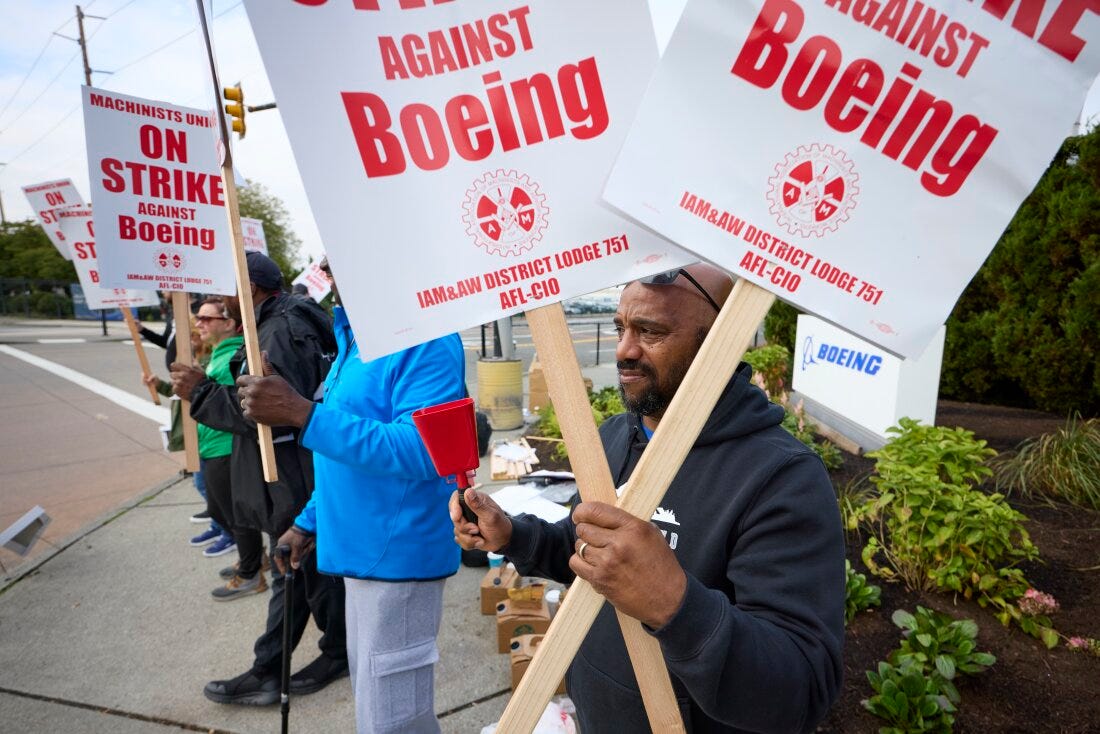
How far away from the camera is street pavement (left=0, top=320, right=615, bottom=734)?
10.0 ft

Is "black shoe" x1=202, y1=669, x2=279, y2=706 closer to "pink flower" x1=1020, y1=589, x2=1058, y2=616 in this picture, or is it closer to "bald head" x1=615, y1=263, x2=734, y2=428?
"bald head" x1=615, y1=263, x2=734, y2=428

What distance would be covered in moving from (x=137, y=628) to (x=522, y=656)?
8.95ft

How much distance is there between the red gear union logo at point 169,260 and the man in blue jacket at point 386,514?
1518 mm

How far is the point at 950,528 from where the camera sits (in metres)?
2.98

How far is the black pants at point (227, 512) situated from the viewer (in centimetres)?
387

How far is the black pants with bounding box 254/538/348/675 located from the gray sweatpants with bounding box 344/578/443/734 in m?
1.09

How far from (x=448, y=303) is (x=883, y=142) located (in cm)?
75

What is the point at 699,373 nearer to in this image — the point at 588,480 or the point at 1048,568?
the point at 588,480

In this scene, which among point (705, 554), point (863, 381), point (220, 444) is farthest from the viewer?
point (863, 381)

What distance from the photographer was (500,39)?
990mm

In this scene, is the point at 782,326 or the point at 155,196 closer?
the point at 155,196

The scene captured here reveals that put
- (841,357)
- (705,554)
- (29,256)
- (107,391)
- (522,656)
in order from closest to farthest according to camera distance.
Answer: (705,554)
(522,656)
(841,357)
(107,391)
(29,256)

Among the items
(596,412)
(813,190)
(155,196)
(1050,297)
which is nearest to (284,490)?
(155,196)

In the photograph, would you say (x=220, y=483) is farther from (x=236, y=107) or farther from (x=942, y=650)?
(x=942, y=650)
